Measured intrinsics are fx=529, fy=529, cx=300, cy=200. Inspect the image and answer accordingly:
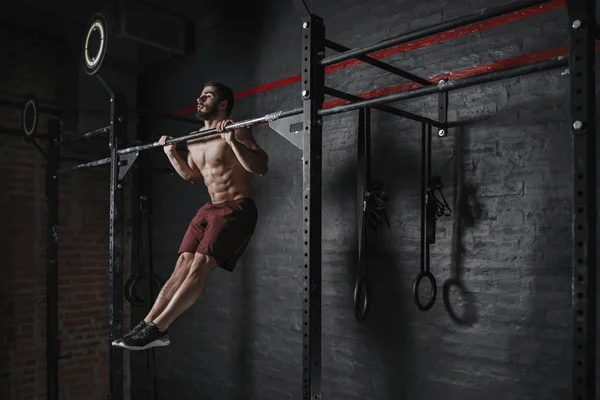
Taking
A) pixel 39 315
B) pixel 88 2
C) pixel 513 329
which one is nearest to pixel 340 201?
pixel 513 329

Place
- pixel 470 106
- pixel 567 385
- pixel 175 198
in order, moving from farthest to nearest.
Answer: pixel 175 198 < pixel 470 106 < pixel 567 385

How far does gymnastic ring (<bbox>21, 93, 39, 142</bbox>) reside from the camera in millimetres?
4727

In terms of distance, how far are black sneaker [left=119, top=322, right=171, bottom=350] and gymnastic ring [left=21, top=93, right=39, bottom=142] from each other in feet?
7.77

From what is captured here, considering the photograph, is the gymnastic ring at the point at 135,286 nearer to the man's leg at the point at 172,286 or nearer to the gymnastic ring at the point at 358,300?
the man's leg at the point at 172,286

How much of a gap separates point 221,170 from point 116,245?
3.31ft

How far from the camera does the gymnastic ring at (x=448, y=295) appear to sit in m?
3.05

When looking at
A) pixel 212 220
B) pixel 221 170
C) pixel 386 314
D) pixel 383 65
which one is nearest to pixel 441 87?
pixel 383 65

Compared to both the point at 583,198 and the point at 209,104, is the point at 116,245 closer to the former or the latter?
the point at 209,104

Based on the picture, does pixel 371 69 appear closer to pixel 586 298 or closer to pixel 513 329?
pixel 513 329

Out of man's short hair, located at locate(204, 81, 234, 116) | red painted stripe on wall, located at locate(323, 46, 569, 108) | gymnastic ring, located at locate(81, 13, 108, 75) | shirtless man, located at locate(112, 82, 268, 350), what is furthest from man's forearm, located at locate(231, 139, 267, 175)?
gymnastic ring, located at locate(81, 13, 108, 75)

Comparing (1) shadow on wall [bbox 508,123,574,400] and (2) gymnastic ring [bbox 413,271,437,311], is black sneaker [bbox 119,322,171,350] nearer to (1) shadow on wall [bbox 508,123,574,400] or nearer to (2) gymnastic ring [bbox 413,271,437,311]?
(2) gymnastic ring [bbox 413,271,437,311]

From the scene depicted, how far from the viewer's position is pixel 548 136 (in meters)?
2.79

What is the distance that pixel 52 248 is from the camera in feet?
16.1

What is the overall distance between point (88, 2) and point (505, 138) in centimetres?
353
